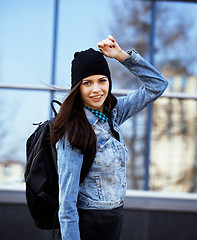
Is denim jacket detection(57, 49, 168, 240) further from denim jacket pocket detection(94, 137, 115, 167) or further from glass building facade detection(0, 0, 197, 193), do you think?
glass building facade detection(0, 0, 197, 193)

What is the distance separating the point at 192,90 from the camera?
392 cm

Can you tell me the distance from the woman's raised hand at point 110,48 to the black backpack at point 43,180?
501mm

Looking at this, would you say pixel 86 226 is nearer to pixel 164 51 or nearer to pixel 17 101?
pixel 17 101

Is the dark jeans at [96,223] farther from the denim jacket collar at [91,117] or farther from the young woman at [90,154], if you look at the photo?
the denim jacket collar at [91,117]

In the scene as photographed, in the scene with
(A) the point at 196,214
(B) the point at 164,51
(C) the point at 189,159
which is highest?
(B) the point at 164,51

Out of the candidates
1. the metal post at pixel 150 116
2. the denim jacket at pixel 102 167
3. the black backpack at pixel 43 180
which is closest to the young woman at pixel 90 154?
the denim jacket at pixel 102 167

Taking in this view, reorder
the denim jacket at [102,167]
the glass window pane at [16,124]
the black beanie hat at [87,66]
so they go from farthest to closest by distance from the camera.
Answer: the glass window pane at [16,124]
the black beanie hat at [87,66]
the denim jacket at [102,167]

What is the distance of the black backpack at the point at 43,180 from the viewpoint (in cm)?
177

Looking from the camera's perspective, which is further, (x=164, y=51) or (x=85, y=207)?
(x=164, y=51)

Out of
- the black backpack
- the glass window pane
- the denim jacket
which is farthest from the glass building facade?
the black backpack

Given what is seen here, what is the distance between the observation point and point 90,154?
1.67m

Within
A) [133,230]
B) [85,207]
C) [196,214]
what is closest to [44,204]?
[85,207]

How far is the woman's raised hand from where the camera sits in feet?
5.60

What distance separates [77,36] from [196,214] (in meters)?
2.52
